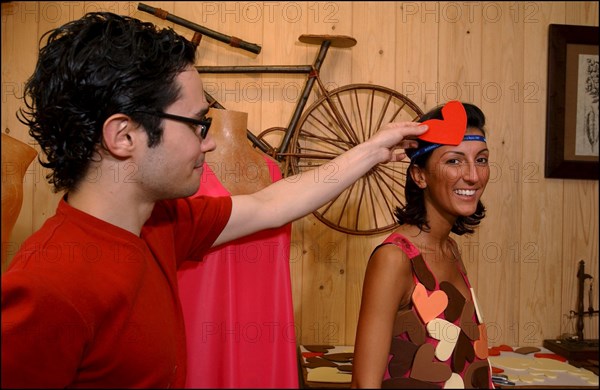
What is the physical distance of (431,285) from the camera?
1580mm

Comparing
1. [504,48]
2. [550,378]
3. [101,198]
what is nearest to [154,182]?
[101,198]

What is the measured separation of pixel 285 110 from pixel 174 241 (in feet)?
4.21

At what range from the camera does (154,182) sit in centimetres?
117

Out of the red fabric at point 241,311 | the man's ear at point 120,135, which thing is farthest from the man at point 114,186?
the red fabric at point 241,311

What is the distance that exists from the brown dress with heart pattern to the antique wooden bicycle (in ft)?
2.91

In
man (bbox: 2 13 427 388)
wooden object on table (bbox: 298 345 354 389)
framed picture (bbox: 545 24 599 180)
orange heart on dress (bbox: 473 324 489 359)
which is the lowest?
wooden object on table (bbox: 298 345 354 389)

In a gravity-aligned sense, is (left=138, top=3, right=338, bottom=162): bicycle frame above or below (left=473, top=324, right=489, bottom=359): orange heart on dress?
above

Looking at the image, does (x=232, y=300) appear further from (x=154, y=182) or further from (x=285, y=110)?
(x=285, y=110)

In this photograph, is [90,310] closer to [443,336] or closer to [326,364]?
[443,336]

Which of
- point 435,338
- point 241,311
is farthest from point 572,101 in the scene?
point 241,311

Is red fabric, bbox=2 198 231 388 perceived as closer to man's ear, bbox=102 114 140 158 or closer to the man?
the man

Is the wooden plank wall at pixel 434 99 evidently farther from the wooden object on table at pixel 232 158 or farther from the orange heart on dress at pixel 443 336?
the orange heart on dress at pixel 443 336

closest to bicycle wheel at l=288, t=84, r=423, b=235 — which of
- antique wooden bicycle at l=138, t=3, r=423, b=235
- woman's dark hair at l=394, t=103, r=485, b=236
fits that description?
antique wooden bicycle at l=138, t=3, r=423, b=235

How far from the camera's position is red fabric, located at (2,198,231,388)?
87 cm
